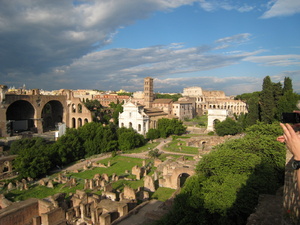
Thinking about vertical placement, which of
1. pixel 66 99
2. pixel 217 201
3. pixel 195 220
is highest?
pixel 66 99

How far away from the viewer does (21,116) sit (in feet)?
159

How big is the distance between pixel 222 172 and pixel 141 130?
32075 millimetres

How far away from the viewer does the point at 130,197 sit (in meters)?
18.0

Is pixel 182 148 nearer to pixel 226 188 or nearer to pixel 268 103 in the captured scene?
pixel 268 103

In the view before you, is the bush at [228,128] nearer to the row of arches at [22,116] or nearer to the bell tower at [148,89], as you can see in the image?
the bell tower at [148,89]

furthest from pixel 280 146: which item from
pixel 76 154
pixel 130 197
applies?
pixel 76 154

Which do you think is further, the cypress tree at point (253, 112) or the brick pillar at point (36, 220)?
the cypress tree at point (253, 112)

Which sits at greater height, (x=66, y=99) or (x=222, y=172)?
(x=66, y=99)

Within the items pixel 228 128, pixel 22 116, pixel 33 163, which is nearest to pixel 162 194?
pixel 33 163

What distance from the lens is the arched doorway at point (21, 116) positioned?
45.3 meters

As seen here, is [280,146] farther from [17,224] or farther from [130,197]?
[17,224]

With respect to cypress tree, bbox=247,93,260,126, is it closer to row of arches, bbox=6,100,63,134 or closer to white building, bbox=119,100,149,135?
white building, bbox=119,100,149,135

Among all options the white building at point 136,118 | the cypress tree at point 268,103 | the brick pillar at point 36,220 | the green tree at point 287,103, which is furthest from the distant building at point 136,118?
the brick pillar at point 36,220

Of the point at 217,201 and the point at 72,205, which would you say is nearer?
the point at 217,201
